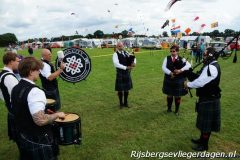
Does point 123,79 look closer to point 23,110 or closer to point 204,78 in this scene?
point 204,78

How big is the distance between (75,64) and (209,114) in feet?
8.52

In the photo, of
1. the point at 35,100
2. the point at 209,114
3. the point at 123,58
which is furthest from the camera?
the point at 123,58

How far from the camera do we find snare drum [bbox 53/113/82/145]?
3.48 meters

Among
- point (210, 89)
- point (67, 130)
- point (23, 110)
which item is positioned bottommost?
point (67, 130)

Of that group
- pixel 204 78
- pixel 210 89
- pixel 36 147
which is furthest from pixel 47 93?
pixel 210 89

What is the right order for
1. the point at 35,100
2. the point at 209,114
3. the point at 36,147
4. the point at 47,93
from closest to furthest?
the point at 35,100, the point at 36,147, the point at 209,114, the point at 47,93

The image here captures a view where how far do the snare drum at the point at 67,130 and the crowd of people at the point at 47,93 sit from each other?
0.17m

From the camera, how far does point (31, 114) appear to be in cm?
264

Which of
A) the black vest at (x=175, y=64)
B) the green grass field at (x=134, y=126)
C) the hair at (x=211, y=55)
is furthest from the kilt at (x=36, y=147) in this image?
the black vest at (x=175, y=64)

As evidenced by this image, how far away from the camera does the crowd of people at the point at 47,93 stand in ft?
8.68

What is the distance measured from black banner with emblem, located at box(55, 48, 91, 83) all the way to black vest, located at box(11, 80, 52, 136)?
215 cm

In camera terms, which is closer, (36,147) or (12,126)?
(36,147)

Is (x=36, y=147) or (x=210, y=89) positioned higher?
(x=210, y=89)

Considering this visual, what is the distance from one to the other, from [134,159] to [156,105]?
3.26 meters
